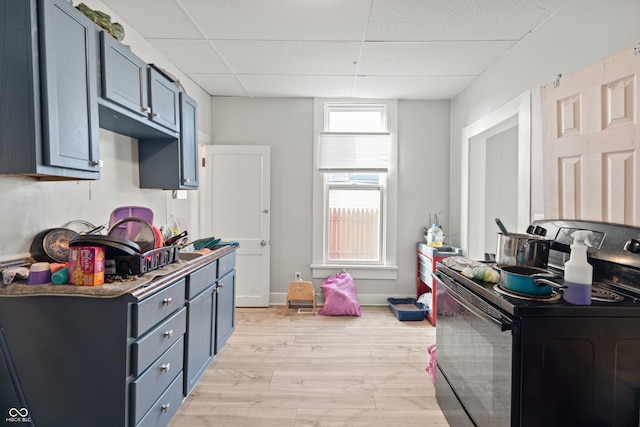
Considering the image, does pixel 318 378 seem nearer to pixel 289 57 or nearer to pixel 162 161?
pixel 162 161

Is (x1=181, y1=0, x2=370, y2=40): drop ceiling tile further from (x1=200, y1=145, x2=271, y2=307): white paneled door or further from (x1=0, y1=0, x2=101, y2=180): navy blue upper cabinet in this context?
(x1=200, y1=145, x2=271, y2=307): white paneled door

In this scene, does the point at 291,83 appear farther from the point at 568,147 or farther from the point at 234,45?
the point at 568,147

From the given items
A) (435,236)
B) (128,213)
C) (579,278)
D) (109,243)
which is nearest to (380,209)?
(435,236)

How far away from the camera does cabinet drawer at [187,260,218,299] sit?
205cm

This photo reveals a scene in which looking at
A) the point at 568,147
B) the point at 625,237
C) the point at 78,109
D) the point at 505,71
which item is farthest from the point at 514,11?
the point at 78,109

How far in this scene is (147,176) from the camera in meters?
2.56

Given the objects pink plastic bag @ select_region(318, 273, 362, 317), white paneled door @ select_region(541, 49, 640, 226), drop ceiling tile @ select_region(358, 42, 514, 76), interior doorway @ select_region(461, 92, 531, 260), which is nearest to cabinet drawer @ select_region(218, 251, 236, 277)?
pink plastic bag @ select_region(318, 273, 362, 317)

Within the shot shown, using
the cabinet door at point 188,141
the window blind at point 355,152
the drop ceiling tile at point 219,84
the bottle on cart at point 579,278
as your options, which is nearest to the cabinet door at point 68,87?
the cabinet door at point 188,141

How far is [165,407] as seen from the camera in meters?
1.74

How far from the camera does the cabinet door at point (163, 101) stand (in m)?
2.14

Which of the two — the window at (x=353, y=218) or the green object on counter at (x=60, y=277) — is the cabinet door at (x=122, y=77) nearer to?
the green object on counter at (x=60, y=277)

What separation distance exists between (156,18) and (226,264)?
1883 mm

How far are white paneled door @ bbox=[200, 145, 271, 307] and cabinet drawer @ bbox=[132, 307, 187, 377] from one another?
194cm

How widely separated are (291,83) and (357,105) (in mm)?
917
